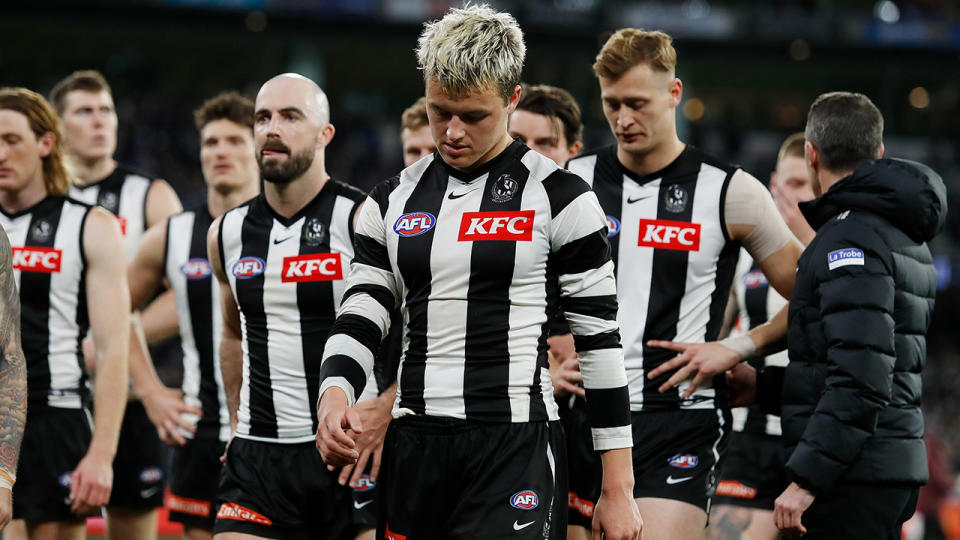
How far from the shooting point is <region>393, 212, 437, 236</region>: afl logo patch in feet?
11.2

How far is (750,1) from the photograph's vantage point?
3388 centimetres

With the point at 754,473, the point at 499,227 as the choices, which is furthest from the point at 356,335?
the point at 754,473

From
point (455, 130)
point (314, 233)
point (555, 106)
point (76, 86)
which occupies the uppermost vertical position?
point (76, 86)

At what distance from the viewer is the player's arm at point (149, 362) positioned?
5.69m

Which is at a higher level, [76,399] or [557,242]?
[557,242]

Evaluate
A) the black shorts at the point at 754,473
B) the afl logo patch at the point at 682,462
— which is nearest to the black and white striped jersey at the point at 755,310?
the black shorts at the point at 754,473

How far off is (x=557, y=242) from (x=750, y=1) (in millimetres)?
32672

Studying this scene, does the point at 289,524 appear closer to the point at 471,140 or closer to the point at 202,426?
the point at 202,426

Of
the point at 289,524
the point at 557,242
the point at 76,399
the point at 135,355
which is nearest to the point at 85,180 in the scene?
the point at 135,355

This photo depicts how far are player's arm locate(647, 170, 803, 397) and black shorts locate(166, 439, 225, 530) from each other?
2.53 meters

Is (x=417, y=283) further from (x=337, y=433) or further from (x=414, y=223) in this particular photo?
(x=337, y=433)

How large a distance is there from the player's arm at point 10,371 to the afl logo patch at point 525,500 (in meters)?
1.69

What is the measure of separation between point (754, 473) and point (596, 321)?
282 centimetres

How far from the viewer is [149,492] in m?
6.35
